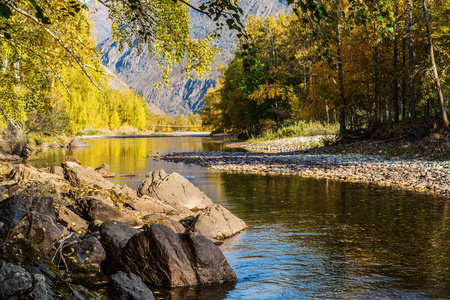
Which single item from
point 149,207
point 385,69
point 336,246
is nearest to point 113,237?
point 149,207

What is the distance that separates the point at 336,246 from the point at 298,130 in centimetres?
3552

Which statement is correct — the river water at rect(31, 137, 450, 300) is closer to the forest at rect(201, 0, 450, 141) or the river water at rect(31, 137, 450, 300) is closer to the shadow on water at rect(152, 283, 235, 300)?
the shadow on water at rect(152, 283, 235, 300)

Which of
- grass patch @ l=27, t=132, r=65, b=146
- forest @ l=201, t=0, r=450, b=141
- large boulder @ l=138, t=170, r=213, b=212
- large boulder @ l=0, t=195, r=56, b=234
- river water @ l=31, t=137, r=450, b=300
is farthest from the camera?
grass patch @ l=27, t=132, r=65, b=146

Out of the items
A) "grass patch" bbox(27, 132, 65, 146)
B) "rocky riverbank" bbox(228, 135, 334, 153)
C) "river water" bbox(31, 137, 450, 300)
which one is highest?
"grass patch" bbox(27, 132, 65, 146)

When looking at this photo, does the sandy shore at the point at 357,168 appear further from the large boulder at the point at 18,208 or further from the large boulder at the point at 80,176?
the large boulder at the point at 18,208

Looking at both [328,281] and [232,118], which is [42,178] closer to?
[328,281]

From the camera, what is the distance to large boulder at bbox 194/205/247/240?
10.7 metres

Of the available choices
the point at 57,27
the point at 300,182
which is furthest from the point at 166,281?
the point at 300,182

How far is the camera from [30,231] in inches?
307

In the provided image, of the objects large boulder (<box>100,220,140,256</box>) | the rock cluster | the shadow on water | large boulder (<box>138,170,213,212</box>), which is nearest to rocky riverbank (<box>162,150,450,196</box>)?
large boulder (<box>138,170,213,212</box>)

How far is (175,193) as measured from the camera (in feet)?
47.4

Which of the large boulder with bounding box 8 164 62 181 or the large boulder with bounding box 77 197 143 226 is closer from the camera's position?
the large boulder with bounding box 77 197 143 226

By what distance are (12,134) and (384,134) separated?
89.0 ft

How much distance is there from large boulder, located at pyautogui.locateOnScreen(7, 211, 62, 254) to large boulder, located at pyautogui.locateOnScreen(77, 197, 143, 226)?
2.42 metres
